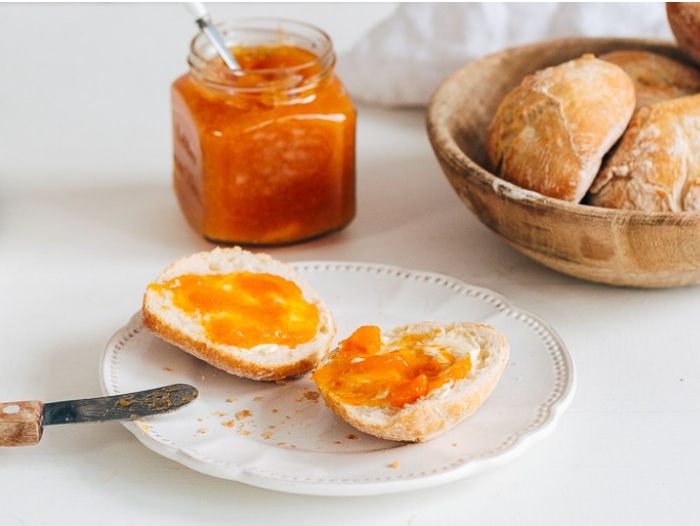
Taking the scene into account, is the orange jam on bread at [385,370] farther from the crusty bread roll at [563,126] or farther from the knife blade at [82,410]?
the crusty bread roll at [563,126]

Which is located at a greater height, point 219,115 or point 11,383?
point 219,115

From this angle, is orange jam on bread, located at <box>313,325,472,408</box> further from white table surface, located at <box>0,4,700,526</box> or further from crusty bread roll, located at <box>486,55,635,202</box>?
crusty bread roll, located at <box>486,55,635,202</box>

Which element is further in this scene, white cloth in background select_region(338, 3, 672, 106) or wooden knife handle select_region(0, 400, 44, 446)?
white cloth in background select_region(338, 3, 672, 106)

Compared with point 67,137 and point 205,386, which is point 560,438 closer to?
point 205,386

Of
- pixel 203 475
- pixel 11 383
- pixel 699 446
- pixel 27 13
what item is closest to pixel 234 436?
pixel 203 475

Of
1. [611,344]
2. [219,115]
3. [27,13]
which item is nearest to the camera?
[611,344]

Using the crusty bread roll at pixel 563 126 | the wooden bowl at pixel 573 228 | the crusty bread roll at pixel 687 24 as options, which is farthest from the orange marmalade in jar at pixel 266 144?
the crusty bread roll at pixel 687 24

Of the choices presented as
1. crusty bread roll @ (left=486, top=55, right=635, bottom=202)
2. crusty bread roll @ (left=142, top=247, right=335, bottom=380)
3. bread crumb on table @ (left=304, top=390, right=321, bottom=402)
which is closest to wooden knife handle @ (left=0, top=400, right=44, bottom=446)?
crusty bread roll @ (left=142, top=247, right=335, bottom=380)
